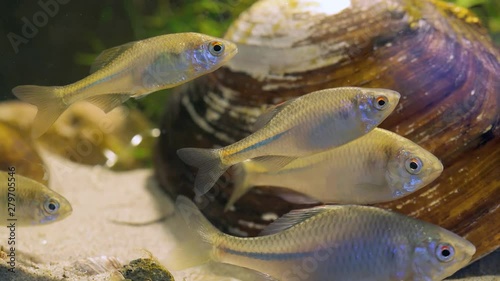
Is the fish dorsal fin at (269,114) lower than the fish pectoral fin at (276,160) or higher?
higher

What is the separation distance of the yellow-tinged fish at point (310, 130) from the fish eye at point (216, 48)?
32 cm

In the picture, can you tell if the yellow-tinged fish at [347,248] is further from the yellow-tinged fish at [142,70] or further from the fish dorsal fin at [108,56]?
the fish dorsal fin at [108,56]

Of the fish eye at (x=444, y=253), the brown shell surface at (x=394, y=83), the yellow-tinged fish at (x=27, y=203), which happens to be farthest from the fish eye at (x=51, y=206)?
the fish eye at (x=444, y=253)

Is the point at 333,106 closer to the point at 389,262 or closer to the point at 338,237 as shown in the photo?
the point at 338,237

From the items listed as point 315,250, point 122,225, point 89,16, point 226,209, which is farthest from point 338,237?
point 89,16

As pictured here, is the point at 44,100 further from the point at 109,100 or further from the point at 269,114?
the point at 269,114

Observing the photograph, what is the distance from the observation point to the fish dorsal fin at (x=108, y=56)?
1899mm

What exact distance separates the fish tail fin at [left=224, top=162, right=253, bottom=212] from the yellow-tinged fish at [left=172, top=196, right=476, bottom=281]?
0.68m

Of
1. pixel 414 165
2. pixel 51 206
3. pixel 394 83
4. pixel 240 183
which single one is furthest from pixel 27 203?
pixel 394 83

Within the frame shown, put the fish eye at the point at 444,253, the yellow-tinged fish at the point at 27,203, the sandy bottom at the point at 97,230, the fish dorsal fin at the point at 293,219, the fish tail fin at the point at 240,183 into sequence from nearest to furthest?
1. the fish eye at the point at 444,253
2. the fish dorsal fin at the point at 293,219
3. the yellow-tinged fish at the point at 27,203
4. the sandy bottom at the point at 97,230
5. the fish tail fin at the point at 240,183

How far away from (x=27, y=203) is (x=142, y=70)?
719 millimetres

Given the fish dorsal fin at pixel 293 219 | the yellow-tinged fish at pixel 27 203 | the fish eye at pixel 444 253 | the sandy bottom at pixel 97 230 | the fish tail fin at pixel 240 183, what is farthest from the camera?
the fish tail fin at pixel 240 183

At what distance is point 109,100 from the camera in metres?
1.92

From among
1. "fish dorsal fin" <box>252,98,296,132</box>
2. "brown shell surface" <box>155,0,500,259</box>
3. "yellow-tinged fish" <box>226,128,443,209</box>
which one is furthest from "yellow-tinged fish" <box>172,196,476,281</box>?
"brown shell surface" <box>155,0,500,259</box>
